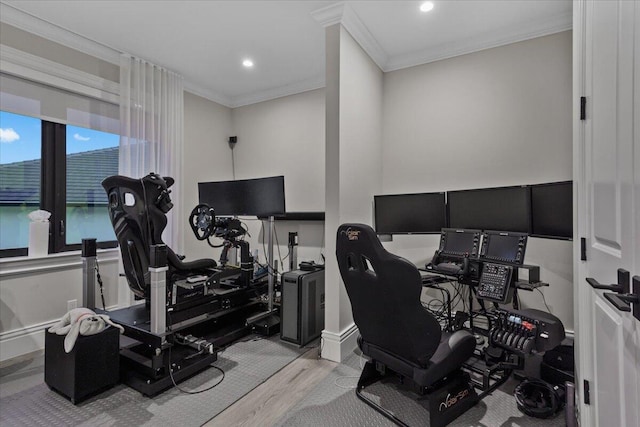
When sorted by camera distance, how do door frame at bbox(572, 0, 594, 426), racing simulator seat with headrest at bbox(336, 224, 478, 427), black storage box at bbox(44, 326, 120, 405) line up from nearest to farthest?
door frame at bbox(572, 0, 594, 426), racing simulator seat with headrest at bbox(336, 224, 478, 427), black storage box at bbox(44, 326, 120, 405)

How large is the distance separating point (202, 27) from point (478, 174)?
3.00m

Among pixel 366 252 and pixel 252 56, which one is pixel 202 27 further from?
pixel 366 252

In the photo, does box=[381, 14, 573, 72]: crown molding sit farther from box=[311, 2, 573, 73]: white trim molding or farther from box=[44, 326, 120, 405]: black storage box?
box=[44, 326, 120, 405]: black storage box

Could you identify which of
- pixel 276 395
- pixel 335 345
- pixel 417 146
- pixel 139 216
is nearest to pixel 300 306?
pixel 335 345

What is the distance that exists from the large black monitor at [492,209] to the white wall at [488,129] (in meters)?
0.44

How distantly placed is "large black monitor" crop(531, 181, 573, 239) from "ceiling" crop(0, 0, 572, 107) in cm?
155

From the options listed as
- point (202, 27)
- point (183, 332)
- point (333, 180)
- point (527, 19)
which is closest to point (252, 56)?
point (202, 27)

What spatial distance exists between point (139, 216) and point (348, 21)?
2.34m

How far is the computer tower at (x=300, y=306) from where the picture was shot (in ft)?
9.19

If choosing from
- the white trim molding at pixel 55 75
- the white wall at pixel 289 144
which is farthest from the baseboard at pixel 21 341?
the white wall at pixel 289 144

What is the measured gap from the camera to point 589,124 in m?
1.38

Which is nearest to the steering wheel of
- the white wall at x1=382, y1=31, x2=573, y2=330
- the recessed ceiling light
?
the white wall at x1=382, y1=31, x2=573, y2=330

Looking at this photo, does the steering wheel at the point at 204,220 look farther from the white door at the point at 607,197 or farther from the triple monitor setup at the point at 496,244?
the white door at the point at 607,197

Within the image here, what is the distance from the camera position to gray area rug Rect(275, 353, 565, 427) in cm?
178
